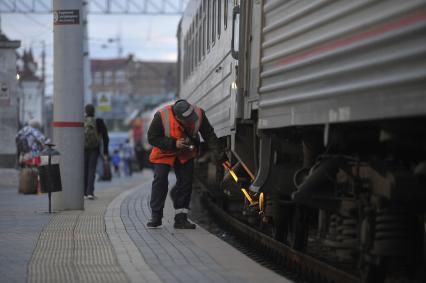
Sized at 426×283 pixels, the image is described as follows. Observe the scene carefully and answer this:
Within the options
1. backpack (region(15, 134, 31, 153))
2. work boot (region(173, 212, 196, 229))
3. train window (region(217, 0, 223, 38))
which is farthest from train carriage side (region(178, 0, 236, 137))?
backpack (region(15, 134, 31, 153))

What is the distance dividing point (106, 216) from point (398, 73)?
8.25 meters

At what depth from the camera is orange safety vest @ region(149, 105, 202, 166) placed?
464 inches

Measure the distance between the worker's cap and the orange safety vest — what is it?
→ 3.6 inches

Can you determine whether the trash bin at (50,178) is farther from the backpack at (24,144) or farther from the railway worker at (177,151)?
the backpack at (24,144)

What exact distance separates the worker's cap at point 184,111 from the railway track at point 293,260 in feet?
5.31

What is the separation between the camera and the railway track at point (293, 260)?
8.48 metres

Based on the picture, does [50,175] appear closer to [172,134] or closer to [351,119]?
[172,134]

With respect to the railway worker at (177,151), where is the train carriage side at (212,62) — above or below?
above

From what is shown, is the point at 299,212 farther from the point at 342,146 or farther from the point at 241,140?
the point at 342,146

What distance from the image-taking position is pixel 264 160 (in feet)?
32.4

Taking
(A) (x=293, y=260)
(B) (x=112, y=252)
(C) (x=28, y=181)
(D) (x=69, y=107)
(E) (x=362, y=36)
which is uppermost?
(E) (x=362, y=36)

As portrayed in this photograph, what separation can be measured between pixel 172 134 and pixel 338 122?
4.89m

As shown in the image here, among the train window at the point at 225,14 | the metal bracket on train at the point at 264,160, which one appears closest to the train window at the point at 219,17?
the train window at the point at 225,14

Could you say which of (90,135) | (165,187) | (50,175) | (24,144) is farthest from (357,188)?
(24,144)
